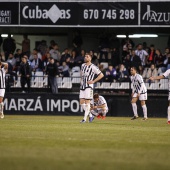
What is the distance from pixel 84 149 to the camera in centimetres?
1411

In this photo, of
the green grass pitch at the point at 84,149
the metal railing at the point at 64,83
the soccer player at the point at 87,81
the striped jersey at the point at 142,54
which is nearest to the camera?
the green grass pitch at the point at 84,149

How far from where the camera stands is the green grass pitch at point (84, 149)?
11.3 meters

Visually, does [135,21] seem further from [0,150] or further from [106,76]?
[0,150]

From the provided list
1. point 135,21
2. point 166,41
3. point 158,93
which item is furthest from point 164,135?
point 166,41

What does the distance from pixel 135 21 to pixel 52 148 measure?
68.4ft

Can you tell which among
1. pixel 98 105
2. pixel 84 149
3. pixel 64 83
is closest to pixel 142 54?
pixel 64 83

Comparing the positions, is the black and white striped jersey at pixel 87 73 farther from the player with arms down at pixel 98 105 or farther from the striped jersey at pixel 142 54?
the striped jersey at pixel 142 54

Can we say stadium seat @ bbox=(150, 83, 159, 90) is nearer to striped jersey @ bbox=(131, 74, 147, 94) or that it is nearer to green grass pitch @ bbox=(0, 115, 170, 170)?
striped jersey @ bbox=(131, 74, 147, 94)

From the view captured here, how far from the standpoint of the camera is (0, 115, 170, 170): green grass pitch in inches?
446

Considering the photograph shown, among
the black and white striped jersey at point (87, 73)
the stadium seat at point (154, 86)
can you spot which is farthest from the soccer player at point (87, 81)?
the stadium seat at point (154, 86)

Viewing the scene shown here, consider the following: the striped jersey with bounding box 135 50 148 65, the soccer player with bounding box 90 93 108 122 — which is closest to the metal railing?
the striped jersey with bounding box 135 50 148 65

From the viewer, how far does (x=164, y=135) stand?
1839cm

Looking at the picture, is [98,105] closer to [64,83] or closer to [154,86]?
[154,86]

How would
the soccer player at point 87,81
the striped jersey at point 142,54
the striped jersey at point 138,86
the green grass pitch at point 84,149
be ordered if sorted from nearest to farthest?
the green grass pitch at point 84,149 < the soccer player at point 87,81 < the striped jersey at point 138,86 < the striped jersey at point 142,54
